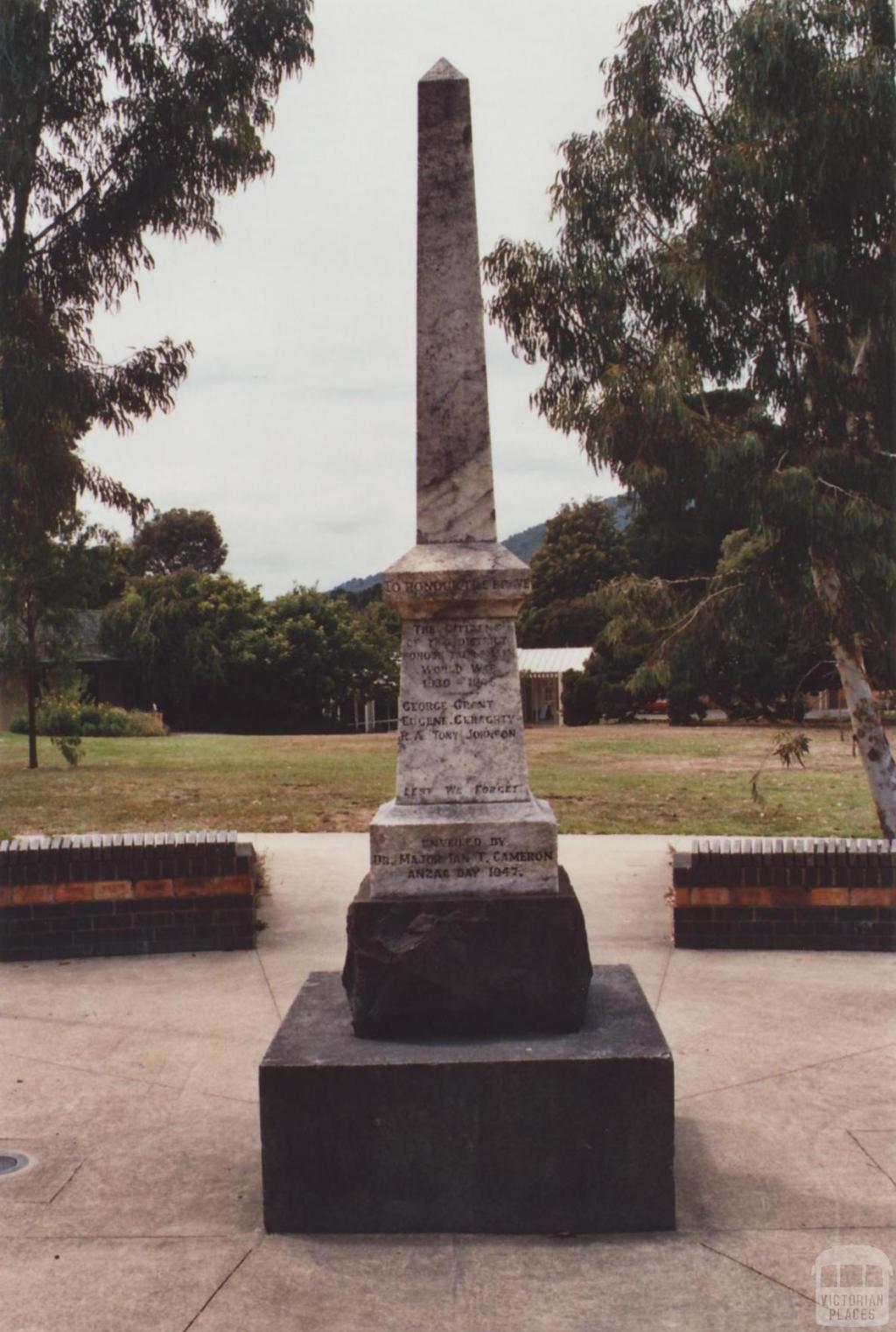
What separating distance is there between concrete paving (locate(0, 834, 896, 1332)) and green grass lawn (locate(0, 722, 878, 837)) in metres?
7.11

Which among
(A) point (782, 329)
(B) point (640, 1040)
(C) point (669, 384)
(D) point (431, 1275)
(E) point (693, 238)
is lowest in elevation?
(D) point (431, 1275)

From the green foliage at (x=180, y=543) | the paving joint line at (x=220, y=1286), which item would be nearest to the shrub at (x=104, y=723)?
the paving joint line at (x=220, y=1286)

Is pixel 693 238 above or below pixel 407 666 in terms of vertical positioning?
above

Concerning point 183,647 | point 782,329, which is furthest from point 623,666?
point 782,329

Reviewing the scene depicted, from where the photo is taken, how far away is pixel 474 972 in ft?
13.3

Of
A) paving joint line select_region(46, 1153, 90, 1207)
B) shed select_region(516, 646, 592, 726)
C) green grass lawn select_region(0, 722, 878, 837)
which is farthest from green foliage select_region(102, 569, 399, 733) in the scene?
paving joint line select_region(46, 1153, 90, 1207)

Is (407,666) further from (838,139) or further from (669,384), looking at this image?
(838,139)

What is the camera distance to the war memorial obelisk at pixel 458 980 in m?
3.79

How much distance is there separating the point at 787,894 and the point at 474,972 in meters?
3.58

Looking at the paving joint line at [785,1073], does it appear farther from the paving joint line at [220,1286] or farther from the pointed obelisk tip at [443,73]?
the pointed obelisk tip at [443,73]

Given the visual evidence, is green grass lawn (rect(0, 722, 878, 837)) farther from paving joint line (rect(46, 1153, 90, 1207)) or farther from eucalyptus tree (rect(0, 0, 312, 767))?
paving joint line (rect(46, 1153, 90, 1207))

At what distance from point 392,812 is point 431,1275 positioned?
1494mm

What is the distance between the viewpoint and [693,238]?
10.3 metres

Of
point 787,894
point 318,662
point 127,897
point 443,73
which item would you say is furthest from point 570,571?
point 443,73
